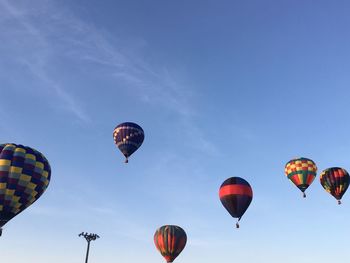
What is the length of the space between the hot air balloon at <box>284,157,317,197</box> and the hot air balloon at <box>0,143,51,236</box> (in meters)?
29.3

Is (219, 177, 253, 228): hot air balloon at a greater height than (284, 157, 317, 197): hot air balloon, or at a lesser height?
lesser

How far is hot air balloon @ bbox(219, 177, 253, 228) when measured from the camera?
134 feet

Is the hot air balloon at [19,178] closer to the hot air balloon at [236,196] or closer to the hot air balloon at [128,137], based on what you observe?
the hot air balloon at [128,137]

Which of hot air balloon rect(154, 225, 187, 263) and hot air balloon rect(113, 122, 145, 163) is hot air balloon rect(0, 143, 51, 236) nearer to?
hot air balloon rect(113, 122, 145, 163)

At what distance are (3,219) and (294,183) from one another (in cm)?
3312

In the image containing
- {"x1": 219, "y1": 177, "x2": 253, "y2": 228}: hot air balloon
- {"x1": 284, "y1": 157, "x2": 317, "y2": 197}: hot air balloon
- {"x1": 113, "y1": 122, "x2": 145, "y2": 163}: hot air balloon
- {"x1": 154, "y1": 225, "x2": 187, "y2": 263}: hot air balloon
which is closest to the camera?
{"x1": 219, "y1": 177, "x2": 253, "y2": 228}: hot air balloon

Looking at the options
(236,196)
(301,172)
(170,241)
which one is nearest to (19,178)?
(170,241)

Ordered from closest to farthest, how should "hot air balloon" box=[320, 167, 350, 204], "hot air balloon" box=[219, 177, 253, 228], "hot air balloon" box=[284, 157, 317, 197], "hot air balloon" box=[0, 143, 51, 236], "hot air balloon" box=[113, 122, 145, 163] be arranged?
"hot air balloon" box=[0, 143, 51, 236] < "hot air balloon" box=[219, 177, 253, 228] < "hot air balloon" box=[113, 122, 145, 163] < "hot air balloon" box=[284, 157, 317, 197] < "hot air balloon" box=[320, 167, 350, 204]

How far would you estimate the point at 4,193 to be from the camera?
35.6m

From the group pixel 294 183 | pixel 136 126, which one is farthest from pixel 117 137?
pixel 294 183

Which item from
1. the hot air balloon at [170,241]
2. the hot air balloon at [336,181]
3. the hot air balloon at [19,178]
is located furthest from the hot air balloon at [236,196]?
the hot air balloon at [19,178]

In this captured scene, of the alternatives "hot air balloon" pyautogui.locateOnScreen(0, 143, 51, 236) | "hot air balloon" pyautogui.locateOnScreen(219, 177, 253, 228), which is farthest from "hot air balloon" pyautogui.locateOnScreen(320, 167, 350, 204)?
"hot air balloon" pyautogui.locateOnScreen(0, 143, 51, 236)

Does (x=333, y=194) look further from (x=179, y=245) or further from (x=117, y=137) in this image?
(x=117, y=137)

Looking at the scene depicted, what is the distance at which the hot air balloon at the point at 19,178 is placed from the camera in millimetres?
35700
